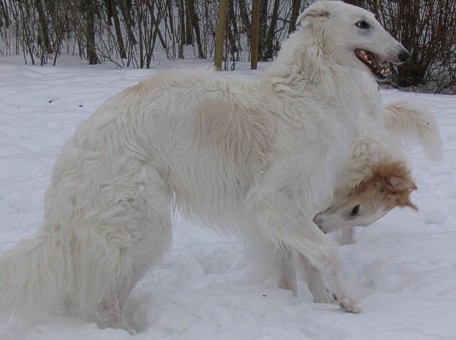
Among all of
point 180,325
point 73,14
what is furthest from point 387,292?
point 73,14

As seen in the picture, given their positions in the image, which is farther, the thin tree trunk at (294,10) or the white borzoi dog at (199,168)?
the thin tree trunk at (294,10)

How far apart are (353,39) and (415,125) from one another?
1.71 metres

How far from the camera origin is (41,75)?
9188 mm

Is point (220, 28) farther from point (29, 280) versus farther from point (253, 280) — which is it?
point (29, 280)

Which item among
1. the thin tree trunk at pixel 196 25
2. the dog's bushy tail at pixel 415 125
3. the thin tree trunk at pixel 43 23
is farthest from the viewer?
the thin tree trunk at pixel 196 25

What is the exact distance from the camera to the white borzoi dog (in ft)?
10.9

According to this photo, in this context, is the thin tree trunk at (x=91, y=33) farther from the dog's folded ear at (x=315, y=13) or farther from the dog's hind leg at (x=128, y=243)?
the dog's hind leg at (x=128, y=243)

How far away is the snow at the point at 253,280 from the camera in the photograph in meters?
3.17

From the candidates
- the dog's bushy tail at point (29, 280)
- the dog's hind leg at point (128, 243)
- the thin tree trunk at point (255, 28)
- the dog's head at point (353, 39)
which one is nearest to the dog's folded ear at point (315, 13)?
the dog's head at point (353, 39)

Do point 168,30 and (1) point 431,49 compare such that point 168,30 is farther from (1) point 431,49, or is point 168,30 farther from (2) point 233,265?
(2) point 233,265

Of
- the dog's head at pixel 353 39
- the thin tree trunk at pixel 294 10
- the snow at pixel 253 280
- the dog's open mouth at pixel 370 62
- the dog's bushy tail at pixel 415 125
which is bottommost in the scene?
the snow at pixel 253 280

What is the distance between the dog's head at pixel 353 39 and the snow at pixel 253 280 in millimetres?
1292

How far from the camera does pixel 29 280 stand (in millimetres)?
3270

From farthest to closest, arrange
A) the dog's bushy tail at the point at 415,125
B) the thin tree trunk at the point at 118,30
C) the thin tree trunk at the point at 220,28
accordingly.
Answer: the thin tree trunk at the point at 118,30
the thin tree trunk at the point at 220,28
the dog's bushy tail at the point at 415,125
